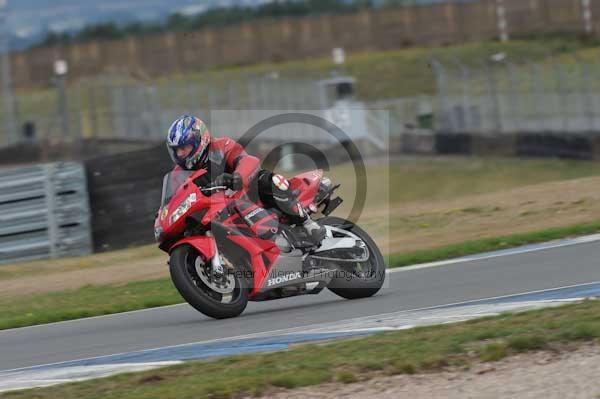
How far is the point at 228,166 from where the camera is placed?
8.48m

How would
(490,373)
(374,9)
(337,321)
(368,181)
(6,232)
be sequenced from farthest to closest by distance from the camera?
(374,9), (368,181), (6,232), (337,321), (490,373)

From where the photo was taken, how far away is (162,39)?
195 ft

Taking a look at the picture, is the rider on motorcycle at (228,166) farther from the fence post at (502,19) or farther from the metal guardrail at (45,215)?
the fence post at (502,19)

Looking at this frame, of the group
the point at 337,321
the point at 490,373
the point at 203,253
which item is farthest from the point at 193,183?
the point at 490,373

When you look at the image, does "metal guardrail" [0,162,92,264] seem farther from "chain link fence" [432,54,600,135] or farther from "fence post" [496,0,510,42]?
"fence post" [496,0,510,42]

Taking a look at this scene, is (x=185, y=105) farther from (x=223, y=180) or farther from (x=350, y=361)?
(x=350, y=361)

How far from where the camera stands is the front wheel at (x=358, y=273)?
29.1 feet

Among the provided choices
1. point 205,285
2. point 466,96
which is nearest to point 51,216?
point 205,285

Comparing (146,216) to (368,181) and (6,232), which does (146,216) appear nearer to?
(6,232)

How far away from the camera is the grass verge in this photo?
1005 cm

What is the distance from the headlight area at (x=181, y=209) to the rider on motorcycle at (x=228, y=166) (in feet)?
0.82

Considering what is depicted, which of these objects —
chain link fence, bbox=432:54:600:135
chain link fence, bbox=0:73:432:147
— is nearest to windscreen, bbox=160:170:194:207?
chain link fence, bbox=432:54:600:135

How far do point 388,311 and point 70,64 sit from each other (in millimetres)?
55100

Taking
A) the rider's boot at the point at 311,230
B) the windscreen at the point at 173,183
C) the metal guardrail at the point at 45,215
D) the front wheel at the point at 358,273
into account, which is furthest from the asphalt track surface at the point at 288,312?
the metal guardrail at the point at 45,215
